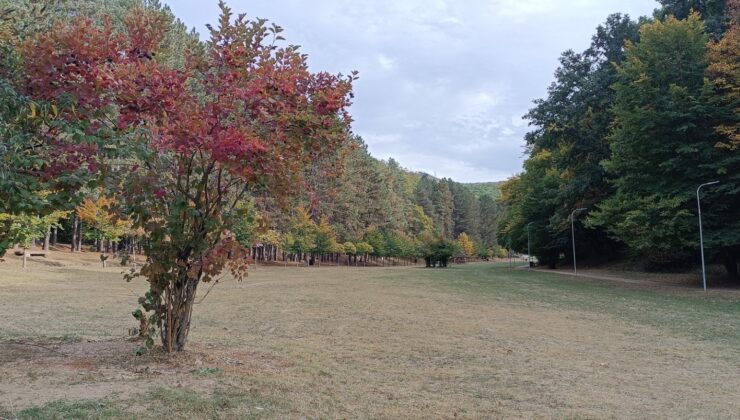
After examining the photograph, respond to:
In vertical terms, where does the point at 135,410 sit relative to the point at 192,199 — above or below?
below

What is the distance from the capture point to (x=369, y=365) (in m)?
6.29

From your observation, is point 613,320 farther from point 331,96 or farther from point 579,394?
point 331,96

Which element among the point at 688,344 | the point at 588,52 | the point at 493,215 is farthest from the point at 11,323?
the point at 493,215

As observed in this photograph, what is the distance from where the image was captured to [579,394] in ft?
16.8

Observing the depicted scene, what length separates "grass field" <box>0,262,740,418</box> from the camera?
4199 millimetres

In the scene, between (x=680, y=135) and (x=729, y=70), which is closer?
(x=729, y=70)

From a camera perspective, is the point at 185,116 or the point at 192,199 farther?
the point at 192,199

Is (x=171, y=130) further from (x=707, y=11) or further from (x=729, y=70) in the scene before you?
(x=707, y=11)

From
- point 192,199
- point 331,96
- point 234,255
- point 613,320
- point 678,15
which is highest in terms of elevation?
point 678,15

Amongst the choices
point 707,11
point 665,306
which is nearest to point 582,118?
point 707,11

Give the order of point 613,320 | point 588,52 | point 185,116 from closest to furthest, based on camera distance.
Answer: point 185,116 < point 613,320 < point 588,52

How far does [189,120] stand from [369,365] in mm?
3701

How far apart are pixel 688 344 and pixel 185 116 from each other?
8.94m

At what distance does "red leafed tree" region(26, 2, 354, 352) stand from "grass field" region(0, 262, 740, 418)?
1.11 meters
